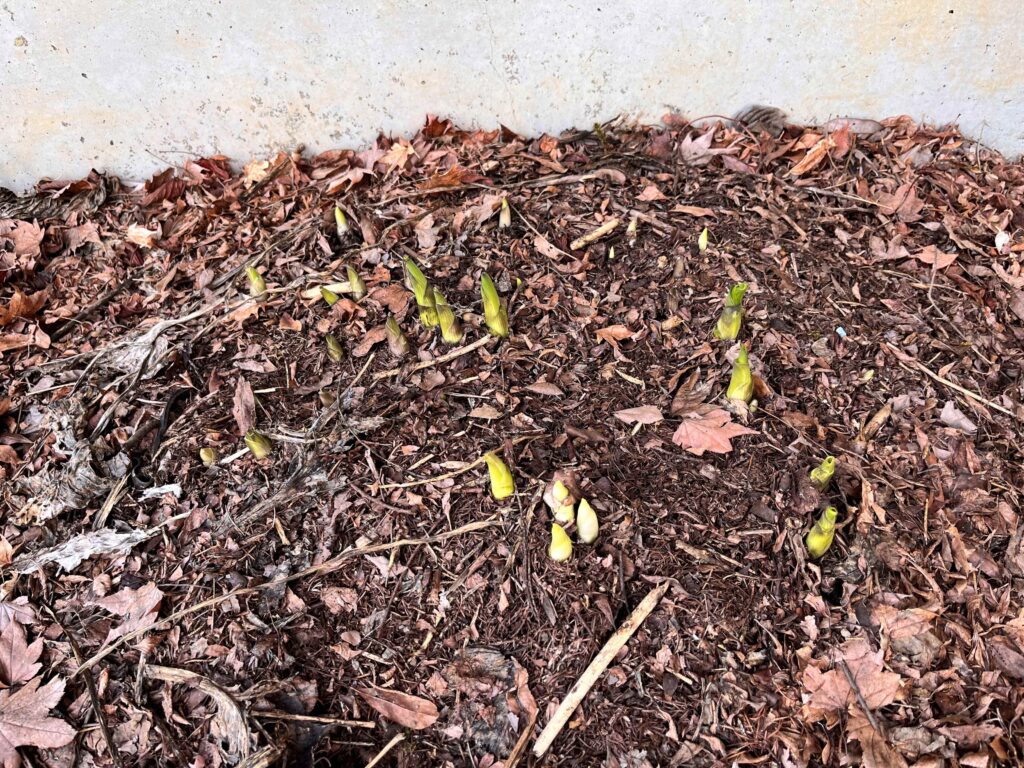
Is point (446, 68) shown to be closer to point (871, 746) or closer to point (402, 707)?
point (402, 707)

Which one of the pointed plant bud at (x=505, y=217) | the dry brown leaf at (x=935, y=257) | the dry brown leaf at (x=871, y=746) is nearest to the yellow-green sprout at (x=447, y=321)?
the pointed plant bud at (x=505, y=217)

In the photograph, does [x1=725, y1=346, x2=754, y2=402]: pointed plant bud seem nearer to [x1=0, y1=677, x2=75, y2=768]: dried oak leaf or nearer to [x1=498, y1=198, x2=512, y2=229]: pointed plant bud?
[x1=498, y1=198, x2=512, y2=229]: pointed plant bud

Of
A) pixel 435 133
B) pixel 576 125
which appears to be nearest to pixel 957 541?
pixel 576 125

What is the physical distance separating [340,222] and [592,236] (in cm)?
91

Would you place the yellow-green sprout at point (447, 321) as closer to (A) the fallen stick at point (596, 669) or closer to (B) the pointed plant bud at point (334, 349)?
(B) the pointed plant bud at point (334, 349)

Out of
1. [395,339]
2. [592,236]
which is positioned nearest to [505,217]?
[592,236]

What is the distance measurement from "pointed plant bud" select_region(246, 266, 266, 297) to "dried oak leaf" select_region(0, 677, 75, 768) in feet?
4.09

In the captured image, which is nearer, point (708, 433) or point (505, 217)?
point (708, 433)

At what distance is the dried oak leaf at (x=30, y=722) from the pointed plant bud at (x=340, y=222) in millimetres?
1582

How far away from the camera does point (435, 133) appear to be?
264cm

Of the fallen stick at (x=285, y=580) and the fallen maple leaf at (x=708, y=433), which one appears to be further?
the fallen maple leaf at (x=708, y=433)

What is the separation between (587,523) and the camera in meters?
1.63

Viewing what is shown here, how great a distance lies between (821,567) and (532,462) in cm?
77

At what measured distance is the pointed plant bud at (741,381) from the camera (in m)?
A: 1.76
